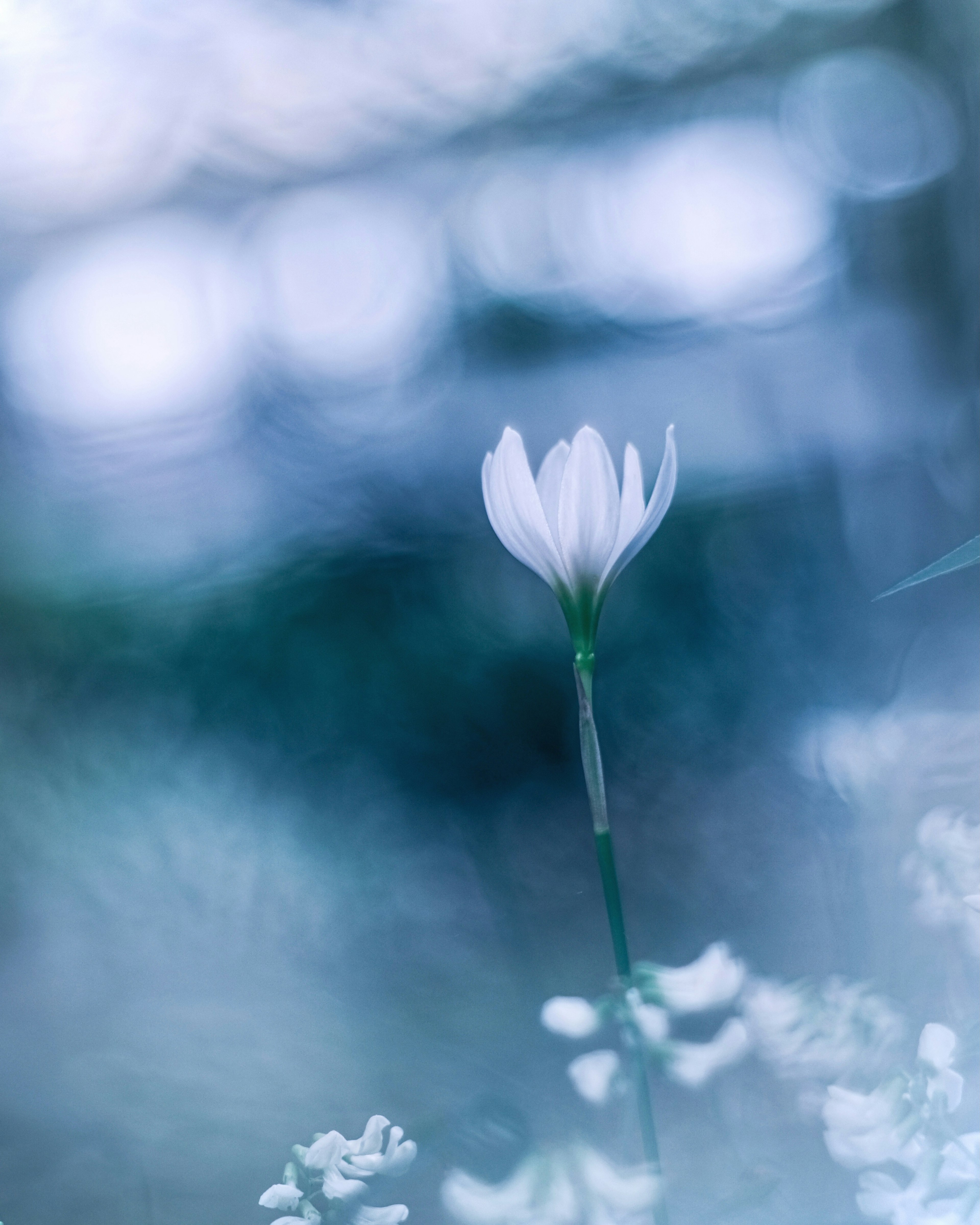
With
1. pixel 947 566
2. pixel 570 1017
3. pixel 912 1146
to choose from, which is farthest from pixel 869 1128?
pixel 947 566

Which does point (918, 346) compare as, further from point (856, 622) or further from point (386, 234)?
point (386, 234)

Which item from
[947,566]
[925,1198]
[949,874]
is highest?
[947,566]

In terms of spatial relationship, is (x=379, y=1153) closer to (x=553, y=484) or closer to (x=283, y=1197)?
(x=283, y=1197)

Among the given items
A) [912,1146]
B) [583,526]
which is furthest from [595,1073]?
[583,526]

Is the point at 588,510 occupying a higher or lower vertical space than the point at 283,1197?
higher

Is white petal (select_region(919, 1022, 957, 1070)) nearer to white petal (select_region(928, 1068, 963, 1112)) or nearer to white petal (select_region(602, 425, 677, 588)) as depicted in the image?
white petal (select_region(928, 1068, 963, 1112))

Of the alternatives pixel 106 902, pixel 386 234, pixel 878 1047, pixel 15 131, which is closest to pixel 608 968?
pixel 878 1047
